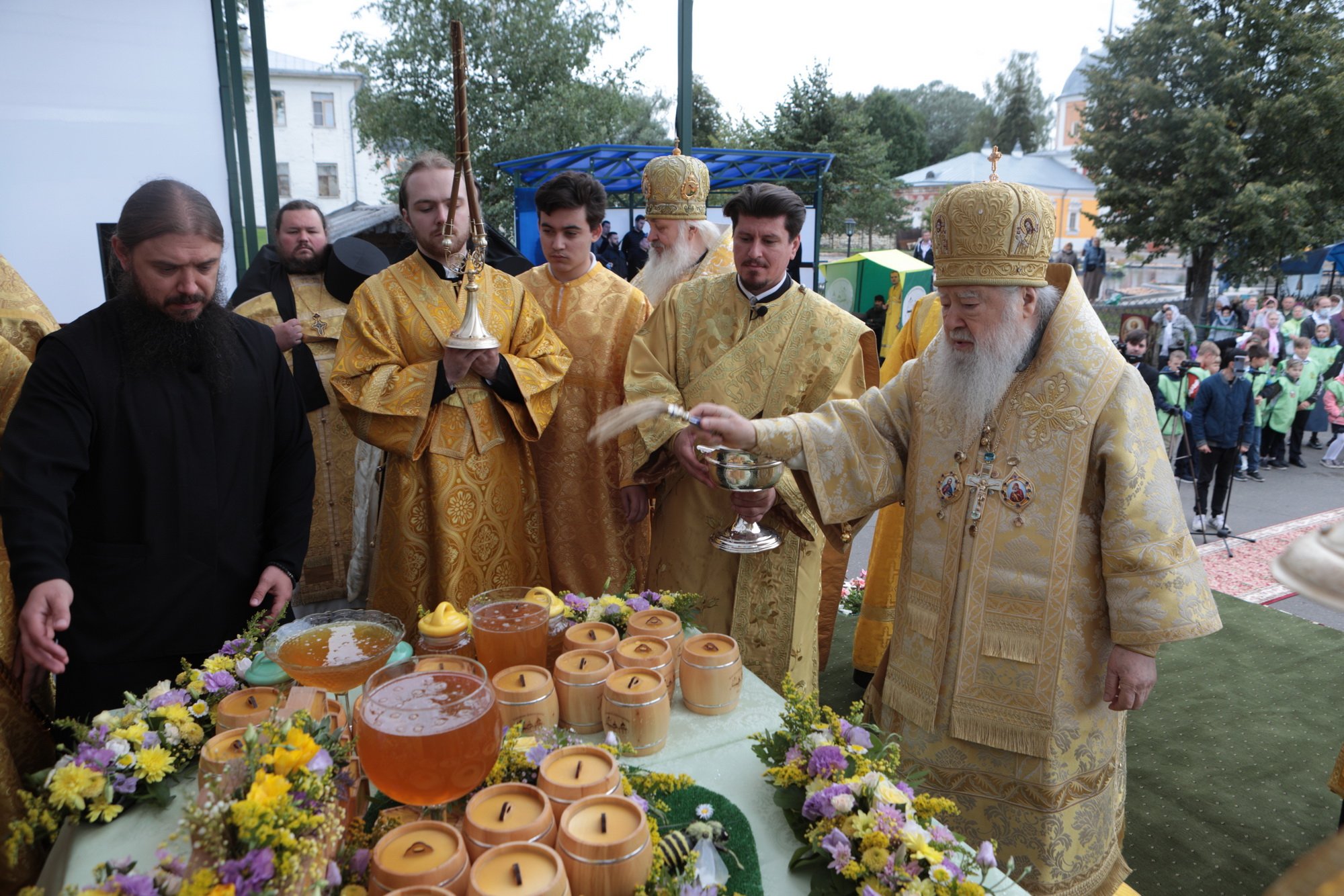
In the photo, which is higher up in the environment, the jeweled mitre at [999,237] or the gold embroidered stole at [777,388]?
the jeweled mitre at [999,237]

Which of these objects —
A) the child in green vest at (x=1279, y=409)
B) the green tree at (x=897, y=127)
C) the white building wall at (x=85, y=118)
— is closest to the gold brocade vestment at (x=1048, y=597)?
the white building wall at (x=85, y=118)

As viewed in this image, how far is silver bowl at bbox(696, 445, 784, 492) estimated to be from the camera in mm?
2404

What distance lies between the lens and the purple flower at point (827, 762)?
4.97ft

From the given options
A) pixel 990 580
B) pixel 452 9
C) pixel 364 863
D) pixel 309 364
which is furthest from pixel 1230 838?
pixel 452 9

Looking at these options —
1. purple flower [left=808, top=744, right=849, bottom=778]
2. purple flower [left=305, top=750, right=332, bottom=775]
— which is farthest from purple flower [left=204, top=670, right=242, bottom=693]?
purple flower [left=808, top=744, right=849, bottom=778]

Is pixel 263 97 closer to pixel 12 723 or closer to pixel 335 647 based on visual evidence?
pixel 12 723

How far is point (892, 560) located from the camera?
4.17 meters

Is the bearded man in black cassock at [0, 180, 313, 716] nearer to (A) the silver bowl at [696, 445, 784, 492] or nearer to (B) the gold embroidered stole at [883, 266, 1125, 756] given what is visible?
(A) the silver bowl at [696, 445, 784, 492]

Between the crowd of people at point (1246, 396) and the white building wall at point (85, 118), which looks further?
the crowd of people at point (1246, 396)

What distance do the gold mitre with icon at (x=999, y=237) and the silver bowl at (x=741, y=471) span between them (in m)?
0.71

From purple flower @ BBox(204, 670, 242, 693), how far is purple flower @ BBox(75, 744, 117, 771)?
10.4 inches

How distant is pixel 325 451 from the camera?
4.97 m

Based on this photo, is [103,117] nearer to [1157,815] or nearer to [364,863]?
[364,863]

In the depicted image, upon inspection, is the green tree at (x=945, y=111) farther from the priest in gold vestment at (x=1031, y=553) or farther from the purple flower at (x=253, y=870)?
the purple flower at (x=253, y=870)
